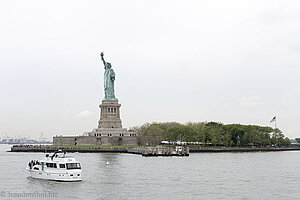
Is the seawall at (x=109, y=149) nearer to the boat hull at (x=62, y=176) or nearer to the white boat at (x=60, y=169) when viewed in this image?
the white boat at (x=60, y=169)

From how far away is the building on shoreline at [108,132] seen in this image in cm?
16000

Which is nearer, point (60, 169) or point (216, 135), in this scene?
point (60, 169)

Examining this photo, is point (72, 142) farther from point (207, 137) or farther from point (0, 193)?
point (0, 193)

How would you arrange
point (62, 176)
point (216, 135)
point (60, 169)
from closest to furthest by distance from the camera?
point (62, 176) → point (60, 169) → point (216, 135)

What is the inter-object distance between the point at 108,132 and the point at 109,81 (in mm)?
Answer: 22251

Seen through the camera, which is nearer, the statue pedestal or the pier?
the pier

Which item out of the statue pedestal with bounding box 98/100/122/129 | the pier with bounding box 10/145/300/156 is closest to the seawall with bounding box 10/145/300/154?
the pier with bounding box 10/145/300/156

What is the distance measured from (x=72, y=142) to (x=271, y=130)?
285 ft

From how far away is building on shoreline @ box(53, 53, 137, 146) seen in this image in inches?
6299

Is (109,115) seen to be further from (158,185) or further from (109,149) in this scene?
(158,185)

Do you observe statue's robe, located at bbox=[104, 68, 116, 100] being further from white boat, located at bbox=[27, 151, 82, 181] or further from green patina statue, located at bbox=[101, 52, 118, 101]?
white boat, located at bbox=[27, 151, 82, 181]

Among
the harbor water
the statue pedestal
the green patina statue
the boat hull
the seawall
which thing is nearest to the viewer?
the harbor water

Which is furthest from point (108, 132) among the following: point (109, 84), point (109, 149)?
point (109, 149)

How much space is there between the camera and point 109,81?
170750 millimetres
